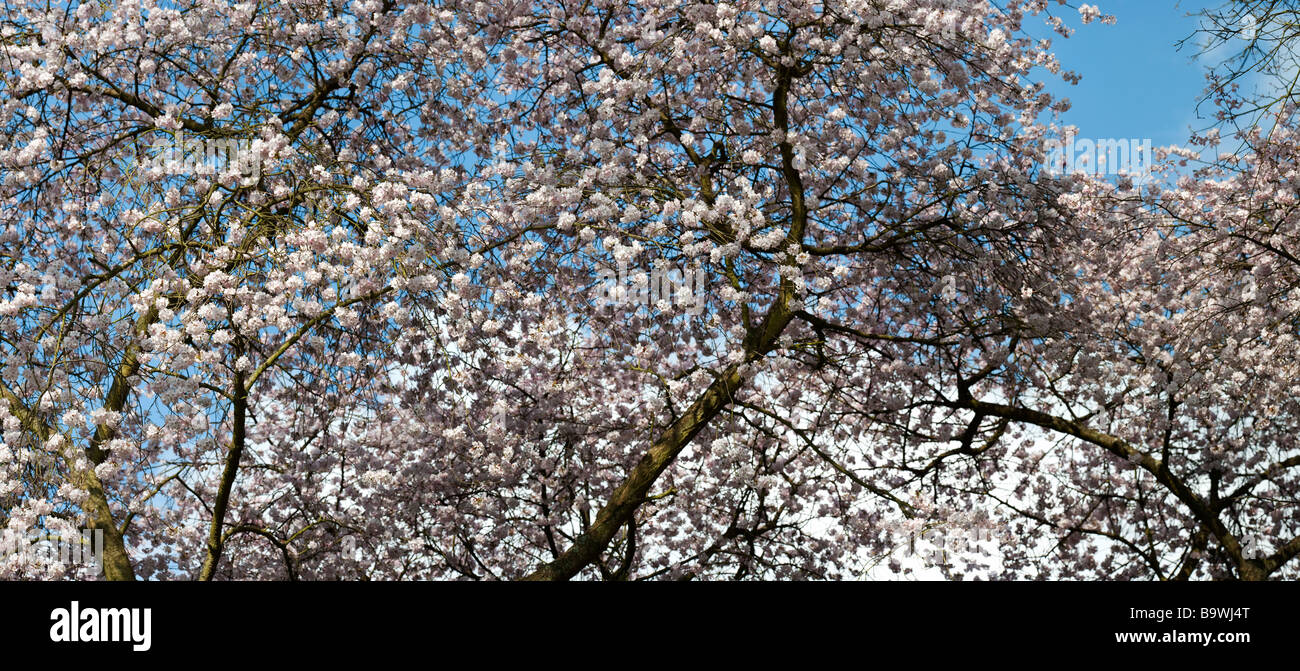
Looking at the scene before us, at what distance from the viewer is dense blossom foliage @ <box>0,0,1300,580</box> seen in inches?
271

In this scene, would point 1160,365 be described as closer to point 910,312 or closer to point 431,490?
point 910,312

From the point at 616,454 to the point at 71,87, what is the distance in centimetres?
504

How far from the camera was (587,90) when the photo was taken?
864cm

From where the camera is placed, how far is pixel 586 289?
8898mm

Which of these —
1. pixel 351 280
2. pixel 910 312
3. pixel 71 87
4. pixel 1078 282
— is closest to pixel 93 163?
pixel 71 87

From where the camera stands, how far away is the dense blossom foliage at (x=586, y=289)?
6.89m
